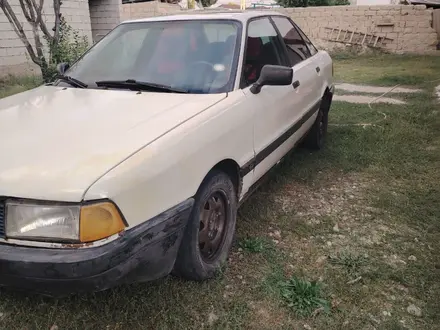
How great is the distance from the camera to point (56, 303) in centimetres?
235

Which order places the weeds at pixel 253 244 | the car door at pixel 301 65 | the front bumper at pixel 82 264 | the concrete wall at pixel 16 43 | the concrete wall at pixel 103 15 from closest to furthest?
the front bumper at pixel 82 264 < the weeds at pixel 253 244 < the car door at pixel 301 65 < the concrete wall at pixel 16 43 < the concrete wall at pixel 103 15

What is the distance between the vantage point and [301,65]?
12.9 ft

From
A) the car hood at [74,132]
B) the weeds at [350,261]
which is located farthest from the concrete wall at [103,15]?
the weeds at [350,261]

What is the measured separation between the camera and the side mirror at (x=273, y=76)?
2802 millimetres

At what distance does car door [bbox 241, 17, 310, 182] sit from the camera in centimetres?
294

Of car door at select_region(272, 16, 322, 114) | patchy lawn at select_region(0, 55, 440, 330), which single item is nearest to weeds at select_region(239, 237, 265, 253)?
patchy lawn at select_region(0, 55, 440, 330)

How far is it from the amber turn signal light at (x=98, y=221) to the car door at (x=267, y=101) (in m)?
1.35

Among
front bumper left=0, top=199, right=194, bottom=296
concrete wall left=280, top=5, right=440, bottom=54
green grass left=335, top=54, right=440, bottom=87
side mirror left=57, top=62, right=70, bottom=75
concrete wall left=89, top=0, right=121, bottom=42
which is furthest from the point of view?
concrete wall left=280, top=5, right=440, bottom=54

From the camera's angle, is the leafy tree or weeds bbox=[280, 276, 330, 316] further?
the leafy tree

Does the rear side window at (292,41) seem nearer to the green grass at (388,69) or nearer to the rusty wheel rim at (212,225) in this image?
the rusty wheel rim at (212,225)

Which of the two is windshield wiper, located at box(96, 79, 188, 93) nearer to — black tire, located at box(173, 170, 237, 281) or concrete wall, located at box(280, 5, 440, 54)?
black tire, located at box(173, 170, 237, 281)

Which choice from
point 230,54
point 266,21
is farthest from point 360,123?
point 230,54

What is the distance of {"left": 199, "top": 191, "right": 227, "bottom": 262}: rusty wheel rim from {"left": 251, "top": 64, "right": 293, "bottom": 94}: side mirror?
2.66 ft

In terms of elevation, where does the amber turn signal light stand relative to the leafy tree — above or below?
below
